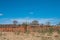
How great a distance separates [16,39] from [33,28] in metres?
21.9

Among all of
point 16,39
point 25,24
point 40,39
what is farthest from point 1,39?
point 25,24

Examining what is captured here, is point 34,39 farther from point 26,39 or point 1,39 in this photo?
point 1,39

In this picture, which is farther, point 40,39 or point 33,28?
point 33,28

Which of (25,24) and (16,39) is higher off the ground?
(25,24)

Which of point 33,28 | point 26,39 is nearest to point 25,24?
point 33,28

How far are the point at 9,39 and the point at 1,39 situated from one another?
1122mm

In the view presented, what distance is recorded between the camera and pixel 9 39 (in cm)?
2289

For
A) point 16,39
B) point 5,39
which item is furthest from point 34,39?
point 5,39

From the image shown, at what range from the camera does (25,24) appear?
4484 centimetres

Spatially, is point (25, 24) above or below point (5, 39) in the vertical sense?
above

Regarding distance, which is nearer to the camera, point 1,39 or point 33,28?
point 1,39

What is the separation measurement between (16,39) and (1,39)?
207 cm

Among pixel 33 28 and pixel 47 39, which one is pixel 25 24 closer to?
pixel 33 28

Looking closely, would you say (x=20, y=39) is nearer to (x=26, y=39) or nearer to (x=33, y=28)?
(x=26, y=39)
